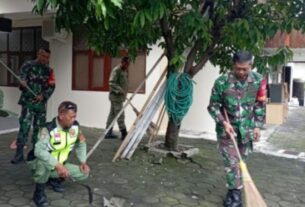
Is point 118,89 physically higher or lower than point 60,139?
higher

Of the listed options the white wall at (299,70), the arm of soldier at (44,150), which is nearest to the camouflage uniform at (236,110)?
the arm of soldier at (44,150)

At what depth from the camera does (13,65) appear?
35.7 ft

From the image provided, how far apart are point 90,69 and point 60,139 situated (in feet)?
18.4

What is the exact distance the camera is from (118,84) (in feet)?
25.0

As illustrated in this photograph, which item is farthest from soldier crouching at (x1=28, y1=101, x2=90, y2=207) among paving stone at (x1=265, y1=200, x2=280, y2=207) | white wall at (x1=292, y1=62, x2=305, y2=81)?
white wall at (x1=292, y1=62, x2=305, y2=81)

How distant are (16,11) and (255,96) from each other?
6.08 meters

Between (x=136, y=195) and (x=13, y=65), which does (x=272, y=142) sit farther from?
(x=13, y=65)

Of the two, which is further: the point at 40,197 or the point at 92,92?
the point at 92,92

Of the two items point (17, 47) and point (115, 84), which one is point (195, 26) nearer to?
→ point (115, 84)

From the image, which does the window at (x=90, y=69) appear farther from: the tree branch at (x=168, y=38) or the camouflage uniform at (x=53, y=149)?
the camouflage uniform at (x=53, y=149)

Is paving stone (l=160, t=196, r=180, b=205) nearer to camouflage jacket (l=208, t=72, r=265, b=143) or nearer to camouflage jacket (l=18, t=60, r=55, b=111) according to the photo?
camouflage jacket (l=208, t=72, r=265, b=143)

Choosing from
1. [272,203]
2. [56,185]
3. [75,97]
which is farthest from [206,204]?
[75,97]

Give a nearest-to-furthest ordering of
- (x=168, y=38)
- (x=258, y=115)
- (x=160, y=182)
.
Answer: (x=258, y=115), (x=160, y=182), (x=168, y=38)

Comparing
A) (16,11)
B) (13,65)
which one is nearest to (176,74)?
(16,11)
